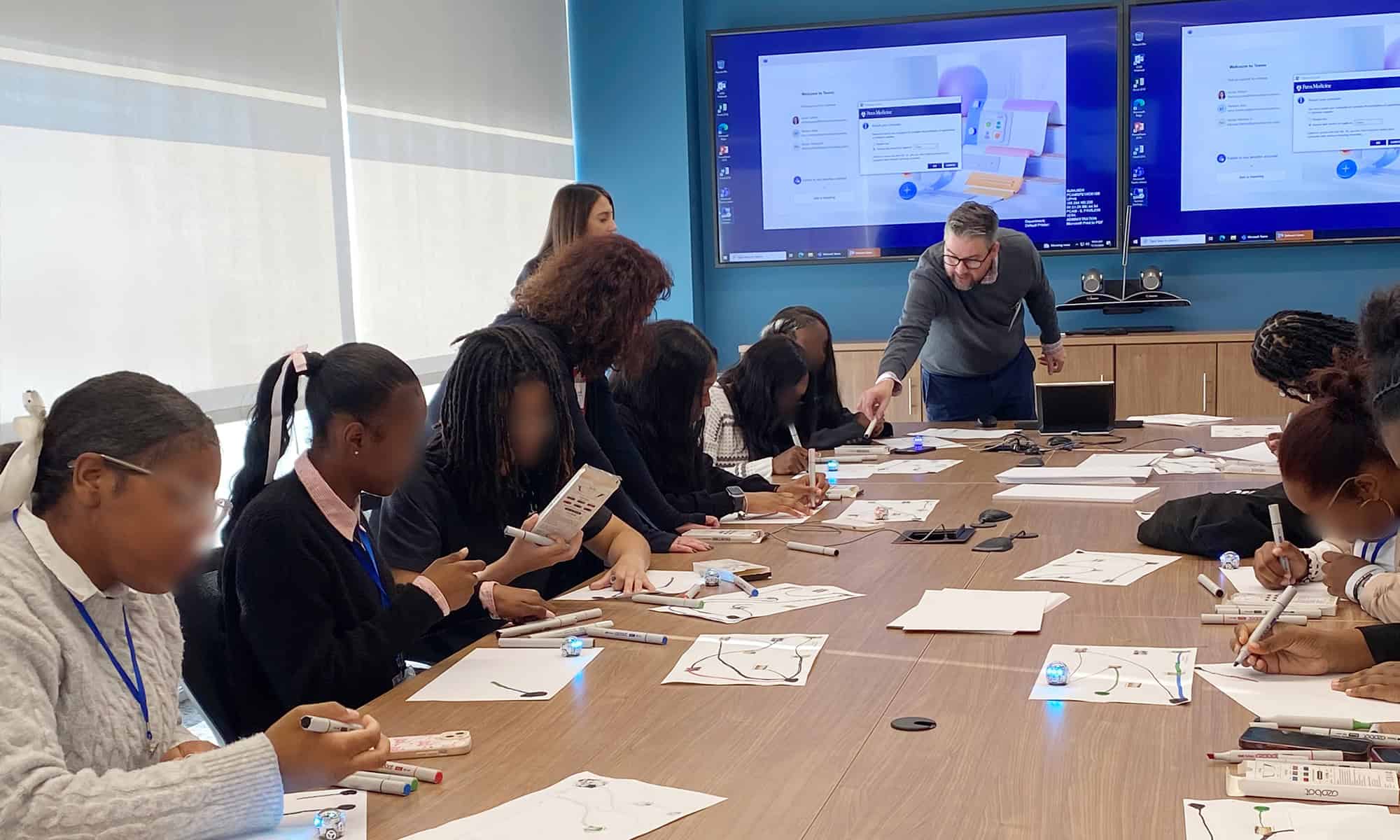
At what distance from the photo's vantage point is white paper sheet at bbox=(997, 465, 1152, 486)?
3.38 meters

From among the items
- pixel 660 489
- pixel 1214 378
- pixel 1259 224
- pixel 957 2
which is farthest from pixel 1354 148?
pixel 660 489

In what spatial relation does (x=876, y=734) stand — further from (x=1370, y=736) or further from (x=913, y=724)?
(x=1370, y=736)

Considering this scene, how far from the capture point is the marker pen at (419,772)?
144 centimetres

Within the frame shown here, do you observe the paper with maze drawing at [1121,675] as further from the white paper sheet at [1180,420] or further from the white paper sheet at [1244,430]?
the white paper sheet at [1180,420]

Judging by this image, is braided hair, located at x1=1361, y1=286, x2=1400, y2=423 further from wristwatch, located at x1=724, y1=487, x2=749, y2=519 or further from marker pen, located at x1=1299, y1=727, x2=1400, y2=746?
wristwatch, located at x1=724, y1=487, x2=749, y2=519

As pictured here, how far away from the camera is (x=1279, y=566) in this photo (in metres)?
2.20

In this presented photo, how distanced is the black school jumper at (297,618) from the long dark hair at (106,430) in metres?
0.54

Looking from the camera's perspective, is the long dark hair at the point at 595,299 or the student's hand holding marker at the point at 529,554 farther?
the long dark hair at the point at 595,299

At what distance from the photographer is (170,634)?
150 cm

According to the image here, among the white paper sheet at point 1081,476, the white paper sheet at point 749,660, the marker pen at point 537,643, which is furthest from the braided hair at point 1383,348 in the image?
the white paper sheet at point 1081,476

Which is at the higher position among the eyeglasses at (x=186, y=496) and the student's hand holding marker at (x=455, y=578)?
the eyeglasses at (x=186, y=496)

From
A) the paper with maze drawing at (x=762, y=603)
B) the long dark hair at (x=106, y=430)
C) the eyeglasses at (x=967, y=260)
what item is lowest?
the paper with maze drawing at (x=762, y=603)

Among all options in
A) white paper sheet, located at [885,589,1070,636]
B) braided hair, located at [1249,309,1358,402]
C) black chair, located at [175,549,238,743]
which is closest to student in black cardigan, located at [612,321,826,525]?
white paper sheet, located at [885,589,1070,636]

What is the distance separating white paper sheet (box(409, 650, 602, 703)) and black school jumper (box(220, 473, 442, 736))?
0.10 meters
